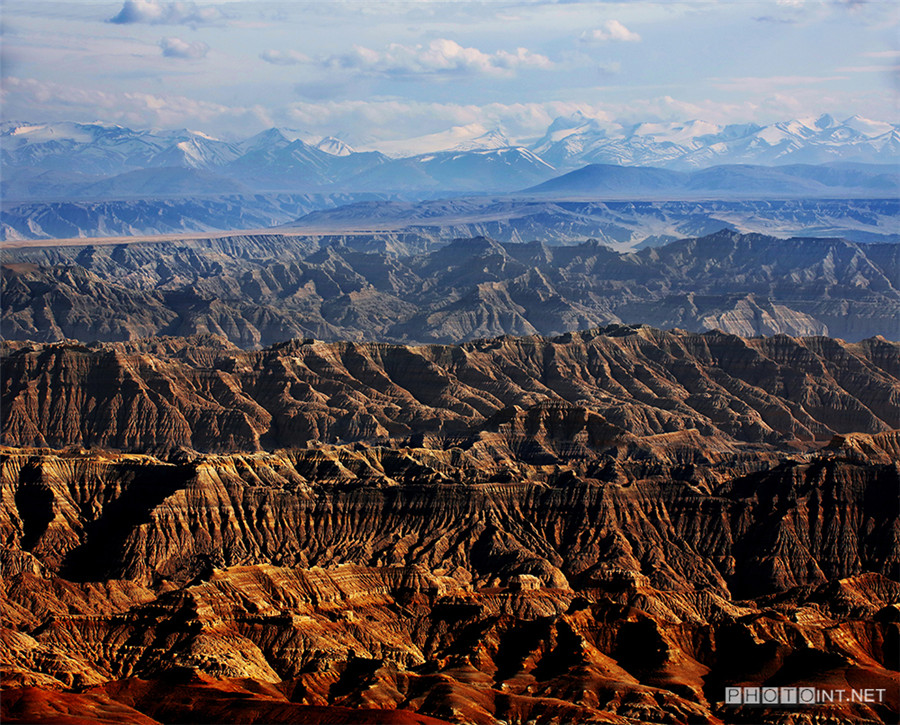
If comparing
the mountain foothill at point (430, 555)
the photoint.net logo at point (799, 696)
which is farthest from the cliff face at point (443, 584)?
the photoint.net logo at point (799, 696)

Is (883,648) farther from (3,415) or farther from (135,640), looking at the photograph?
(3,415)

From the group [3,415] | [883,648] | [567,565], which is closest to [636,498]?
[567,565]

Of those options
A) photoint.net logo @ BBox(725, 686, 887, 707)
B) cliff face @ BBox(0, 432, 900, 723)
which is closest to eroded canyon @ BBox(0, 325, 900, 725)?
cliff face @ BBox(0, 432, 900, 723)

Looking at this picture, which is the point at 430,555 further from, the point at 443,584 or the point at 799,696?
the point at 799,696

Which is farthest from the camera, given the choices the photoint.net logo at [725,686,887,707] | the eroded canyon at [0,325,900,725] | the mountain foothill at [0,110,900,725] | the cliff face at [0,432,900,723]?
the eroded canyon at [0,325,900,725]

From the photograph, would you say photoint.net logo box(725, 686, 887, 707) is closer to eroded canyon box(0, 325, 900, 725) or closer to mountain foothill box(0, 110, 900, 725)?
mountain foothill box(0, 110, 900, 725)

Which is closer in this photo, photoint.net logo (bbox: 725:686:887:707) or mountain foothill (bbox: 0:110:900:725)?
photoint.net logo (bbox: 725:686:887:707)
